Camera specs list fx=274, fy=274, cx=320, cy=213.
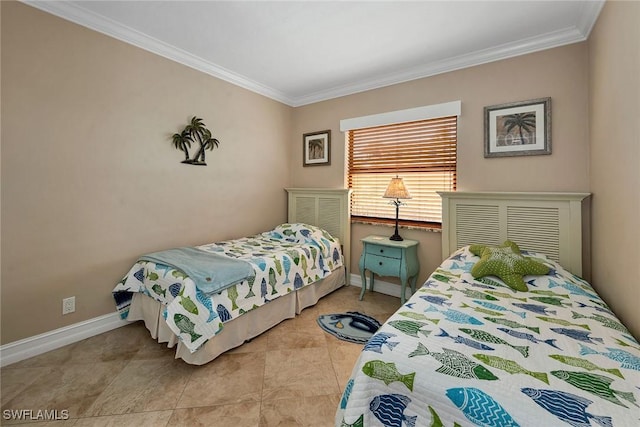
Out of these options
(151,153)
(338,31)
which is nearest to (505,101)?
(338,31)

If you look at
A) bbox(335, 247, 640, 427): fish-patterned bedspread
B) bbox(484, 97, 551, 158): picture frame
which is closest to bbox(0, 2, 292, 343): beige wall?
bbox(335, 247, 640, 427): fish-patterned bedspread

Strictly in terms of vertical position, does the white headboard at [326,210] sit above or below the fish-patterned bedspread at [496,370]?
above

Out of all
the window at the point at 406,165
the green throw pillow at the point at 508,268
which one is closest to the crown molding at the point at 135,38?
the window at the point at 406,165

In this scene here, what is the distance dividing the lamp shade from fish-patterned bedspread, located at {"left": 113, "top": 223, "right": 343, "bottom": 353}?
Result: 88 centimetres

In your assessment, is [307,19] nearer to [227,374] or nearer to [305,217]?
[305,217]

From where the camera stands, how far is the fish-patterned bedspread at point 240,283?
1.79 metres

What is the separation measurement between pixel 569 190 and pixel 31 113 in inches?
162

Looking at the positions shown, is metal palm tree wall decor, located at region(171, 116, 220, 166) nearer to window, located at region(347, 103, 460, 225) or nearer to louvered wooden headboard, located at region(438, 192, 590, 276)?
window, located at region(347, 103, 460, 225)

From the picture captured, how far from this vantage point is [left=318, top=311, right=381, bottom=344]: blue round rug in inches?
90.7

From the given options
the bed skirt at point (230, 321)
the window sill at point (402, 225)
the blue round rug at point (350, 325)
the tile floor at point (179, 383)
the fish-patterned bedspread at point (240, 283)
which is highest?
the window sill at point (402, 225)

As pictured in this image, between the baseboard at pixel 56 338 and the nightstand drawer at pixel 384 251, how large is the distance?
2.41m

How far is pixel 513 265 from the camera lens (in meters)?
1.84

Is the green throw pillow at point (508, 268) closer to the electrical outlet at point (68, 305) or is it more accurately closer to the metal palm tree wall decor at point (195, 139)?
the metal palm tree wall decor at point (195, 139)

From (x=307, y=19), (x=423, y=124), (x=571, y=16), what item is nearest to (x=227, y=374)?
(x=307, y=19)
